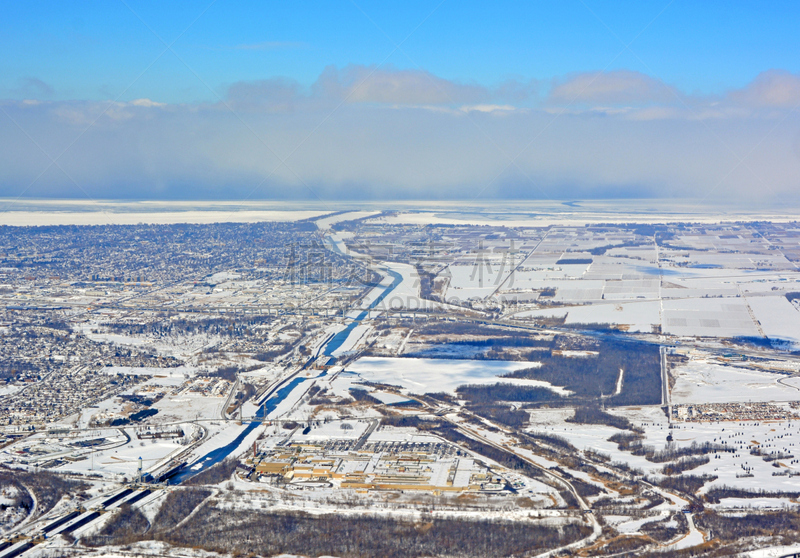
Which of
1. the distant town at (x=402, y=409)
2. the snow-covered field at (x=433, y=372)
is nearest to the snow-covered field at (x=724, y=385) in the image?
the distant town at (x=402, y=409)

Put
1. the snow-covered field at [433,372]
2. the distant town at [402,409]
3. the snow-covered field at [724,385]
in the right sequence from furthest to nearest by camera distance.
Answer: the snow-covered field at [433,372], the snow-covered field at [724,385], the distant town at [402,409]

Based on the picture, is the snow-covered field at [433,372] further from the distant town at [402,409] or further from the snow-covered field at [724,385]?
the snow-covered field at [724,385]

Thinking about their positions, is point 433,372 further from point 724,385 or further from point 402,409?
point 724,385

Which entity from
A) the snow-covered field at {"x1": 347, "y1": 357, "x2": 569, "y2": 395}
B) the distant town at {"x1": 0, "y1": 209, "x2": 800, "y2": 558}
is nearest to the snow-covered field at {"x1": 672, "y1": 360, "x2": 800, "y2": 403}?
the distant town at {"x1": 0, "y1": 209, "x2": 800, "y2": 558}

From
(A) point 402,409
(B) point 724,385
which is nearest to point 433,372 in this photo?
(A) point 402,409

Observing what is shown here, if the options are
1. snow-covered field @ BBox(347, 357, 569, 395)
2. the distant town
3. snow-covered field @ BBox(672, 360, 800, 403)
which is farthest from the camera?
snow-covered field @ BBox(347, 357, 569, 395)

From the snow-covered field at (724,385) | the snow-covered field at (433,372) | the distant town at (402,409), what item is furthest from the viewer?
the snow-covered field at (433,372)

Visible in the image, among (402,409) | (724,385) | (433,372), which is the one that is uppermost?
(724,385)

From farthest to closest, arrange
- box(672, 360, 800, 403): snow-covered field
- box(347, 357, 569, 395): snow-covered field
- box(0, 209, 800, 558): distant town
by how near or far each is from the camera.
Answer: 1. box(347, 357, 569, 395): snow-covered field
2. box(672, 360, 800, 403): snow-covered field
3. box(0, 209, 800, 558): distant town

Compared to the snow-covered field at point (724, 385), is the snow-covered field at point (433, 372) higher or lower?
lower

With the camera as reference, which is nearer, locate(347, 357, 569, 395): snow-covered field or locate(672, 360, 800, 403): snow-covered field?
locate(672, 360, 800, 403): snow-covered field

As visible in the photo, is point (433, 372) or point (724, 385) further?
point (433, 372)

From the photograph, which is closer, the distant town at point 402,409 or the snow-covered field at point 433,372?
the distant town at point 402,409

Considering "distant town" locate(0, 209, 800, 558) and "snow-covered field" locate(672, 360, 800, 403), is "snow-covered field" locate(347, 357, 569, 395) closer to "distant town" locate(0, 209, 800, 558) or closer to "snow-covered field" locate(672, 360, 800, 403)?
"distant town" locate(0, 209, 800, 558)
